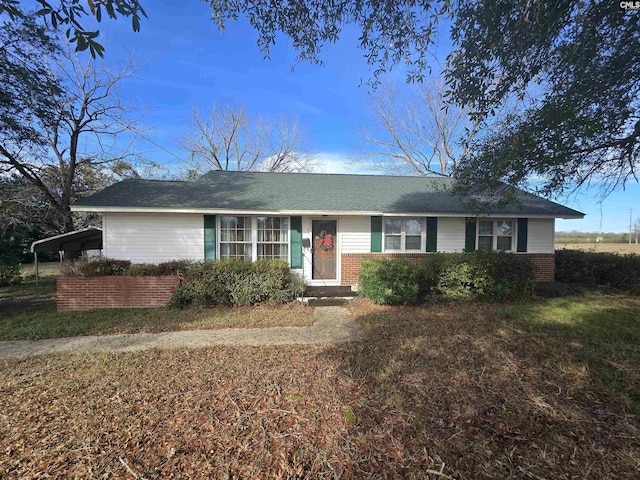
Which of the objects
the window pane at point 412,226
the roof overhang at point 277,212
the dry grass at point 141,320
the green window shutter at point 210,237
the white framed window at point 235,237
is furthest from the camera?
the window pane at point 412,226

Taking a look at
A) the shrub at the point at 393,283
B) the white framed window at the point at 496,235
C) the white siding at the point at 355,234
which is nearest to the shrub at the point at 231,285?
the shrub at the point at 393,283

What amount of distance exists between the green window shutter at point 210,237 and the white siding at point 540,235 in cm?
1061

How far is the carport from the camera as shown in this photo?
9188mm

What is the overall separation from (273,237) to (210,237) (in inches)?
76.1

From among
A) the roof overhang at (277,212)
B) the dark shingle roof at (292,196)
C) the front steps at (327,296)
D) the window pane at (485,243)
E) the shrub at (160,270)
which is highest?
the dark shingle roof at (292,196)

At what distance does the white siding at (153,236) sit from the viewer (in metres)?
8.68

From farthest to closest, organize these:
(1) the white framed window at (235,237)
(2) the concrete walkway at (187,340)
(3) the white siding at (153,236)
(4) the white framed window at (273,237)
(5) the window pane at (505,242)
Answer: (5) the window pane at (505,242)
(4) the white framed window at (273,237)
(1) the white framed window at (235,237)
(3) the white siding at (153,236)
(2) the concrete walkway at (187,340)

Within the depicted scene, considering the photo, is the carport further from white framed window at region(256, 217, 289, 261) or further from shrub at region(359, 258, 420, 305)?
shrub at region(359, 258, 420, 305)

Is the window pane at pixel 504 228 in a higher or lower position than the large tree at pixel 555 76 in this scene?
lower

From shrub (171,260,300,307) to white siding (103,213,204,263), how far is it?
5.18ft

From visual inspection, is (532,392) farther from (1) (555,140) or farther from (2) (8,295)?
(2) (8,295)

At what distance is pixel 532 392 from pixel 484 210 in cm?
598

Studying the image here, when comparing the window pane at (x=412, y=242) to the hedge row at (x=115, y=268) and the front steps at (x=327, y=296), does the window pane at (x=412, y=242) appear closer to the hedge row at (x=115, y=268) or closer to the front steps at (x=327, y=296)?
A: the front steps at (x=327, y=296)

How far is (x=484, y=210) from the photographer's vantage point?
819 cm
